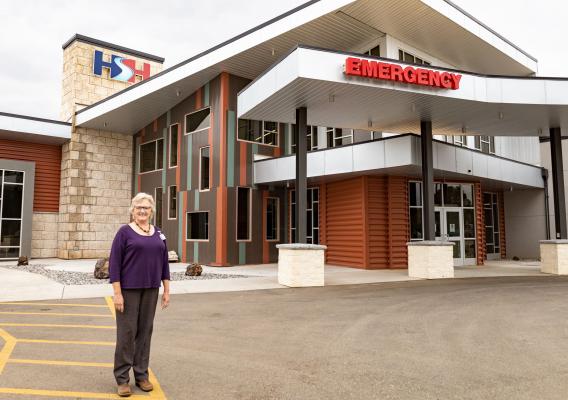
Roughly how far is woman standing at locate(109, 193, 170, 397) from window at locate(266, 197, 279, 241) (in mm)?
16179

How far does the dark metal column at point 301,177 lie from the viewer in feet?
41.9

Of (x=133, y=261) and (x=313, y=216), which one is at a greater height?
(x=313, y=216)

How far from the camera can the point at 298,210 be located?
41.8ft

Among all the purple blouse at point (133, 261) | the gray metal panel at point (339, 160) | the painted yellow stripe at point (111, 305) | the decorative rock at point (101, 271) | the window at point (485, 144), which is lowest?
the painted yellow stripe at point (111, 305)

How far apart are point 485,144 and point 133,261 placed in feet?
72.3

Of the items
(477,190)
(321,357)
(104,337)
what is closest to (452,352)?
(321,357)

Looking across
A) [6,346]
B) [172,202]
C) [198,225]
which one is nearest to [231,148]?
[198,225]

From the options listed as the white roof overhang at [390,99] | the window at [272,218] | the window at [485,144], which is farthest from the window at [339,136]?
the window at [485,144]

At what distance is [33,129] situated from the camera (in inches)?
892

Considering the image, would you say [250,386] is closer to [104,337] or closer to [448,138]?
[104,337]

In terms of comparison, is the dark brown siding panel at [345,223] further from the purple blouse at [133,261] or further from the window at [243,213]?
the purple blouse at [133,261]

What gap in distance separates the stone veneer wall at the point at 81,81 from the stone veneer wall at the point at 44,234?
5963mm

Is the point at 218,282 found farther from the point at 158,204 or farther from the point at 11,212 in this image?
the point at 11,212

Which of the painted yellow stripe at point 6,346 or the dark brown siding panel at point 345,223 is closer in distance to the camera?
the painted yellow stripe at point 6,346
